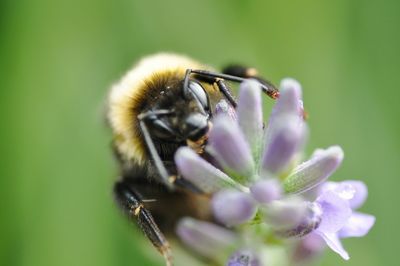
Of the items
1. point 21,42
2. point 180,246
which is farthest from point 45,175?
point 180,246

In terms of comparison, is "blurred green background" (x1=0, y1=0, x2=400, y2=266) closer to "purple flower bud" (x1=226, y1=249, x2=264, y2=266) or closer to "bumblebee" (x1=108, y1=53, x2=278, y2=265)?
"bumblebee" (x1=108, y1=53, x2=278, y2=265)

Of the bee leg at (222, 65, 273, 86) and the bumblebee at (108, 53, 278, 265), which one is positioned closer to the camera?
the bumblebee at (108, 53, 278, 265)

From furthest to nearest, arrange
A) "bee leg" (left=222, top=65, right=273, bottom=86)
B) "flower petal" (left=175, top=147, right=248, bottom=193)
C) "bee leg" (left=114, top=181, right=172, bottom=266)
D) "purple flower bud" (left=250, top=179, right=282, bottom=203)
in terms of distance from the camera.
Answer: "bee leg" (left=222, top=65, right=273, bottom=86) → "bee leg" (left=114, top=181, right=172, bottom=266) → "flower petal" (left=175, top=147, right=248, bottom=193) → "purple flower bud" (left=250, top=179, right=282, bottom=203)

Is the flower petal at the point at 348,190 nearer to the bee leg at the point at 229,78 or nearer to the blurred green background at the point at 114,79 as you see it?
the bee leg at the point at 229,78

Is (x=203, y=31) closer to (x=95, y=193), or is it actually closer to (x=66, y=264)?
(x=95, y=193)

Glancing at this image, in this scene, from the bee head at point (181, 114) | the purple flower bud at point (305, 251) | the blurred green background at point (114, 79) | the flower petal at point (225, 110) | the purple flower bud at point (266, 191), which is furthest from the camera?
the blurred green background at point (114, 79)

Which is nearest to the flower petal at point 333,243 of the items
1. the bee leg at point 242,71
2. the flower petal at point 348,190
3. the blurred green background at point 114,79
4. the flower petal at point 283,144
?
the flower petal at point 348,190

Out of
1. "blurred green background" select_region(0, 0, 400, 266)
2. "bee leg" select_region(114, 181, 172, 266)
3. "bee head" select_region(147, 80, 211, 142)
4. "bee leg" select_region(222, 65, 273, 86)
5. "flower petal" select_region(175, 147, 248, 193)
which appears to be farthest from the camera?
"blurred green background" select_region(0, 0, 400, 266)

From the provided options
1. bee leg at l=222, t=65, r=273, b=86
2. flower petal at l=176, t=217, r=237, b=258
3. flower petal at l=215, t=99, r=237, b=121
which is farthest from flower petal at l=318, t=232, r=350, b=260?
bee leg at l=222, t=65, r=273, b=86
